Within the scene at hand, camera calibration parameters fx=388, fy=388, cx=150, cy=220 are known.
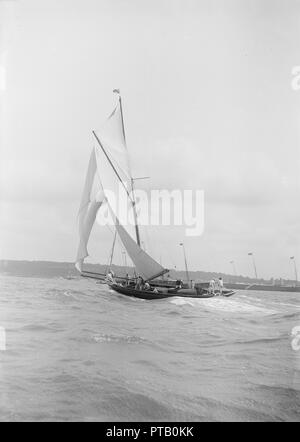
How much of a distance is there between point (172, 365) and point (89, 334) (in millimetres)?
4021

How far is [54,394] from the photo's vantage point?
6.66 m

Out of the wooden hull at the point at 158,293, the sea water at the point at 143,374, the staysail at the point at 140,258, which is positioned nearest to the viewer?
the sea water at the point at 143,374

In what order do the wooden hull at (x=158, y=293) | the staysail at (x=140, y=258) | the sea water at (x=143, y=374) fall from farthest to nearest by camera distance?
1. the wooden hull at (x=158, y=293)
2. the staysail at (x=140, y=258)
3. the sea water at (x=143, y=374)

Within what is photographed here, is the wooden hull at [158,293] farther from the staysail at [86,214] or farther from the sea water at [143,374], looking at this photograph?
the sea water at [143,374]

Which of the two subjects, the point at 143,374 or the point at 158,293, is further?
the point at 158,293

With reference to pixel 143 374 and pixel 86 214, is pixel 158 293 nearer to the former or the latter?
pixel 86 214

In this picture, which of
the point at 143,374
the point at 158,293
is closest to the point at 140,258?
the point at 158,293

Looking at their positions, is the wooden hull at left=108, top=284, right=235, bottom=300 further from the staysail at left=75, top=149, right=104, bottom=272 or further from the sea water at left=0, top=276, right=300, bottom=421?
the sea water at left=0, top=276, right=300, bottom=421

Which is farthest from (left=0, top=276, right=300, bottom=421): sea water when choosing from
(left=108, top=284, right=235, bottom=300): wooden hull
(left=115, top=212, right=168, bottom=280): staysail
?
(left=108, top=284, right=235, bottom=300): wooden hull

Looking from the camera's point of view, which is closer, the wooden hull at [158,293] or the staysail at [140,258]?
the staysail at [140,258]

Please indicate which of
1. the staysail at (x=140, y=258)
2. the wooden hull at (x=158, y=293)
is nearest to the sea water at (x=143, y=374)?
the staysail at (x=140, y=258)
